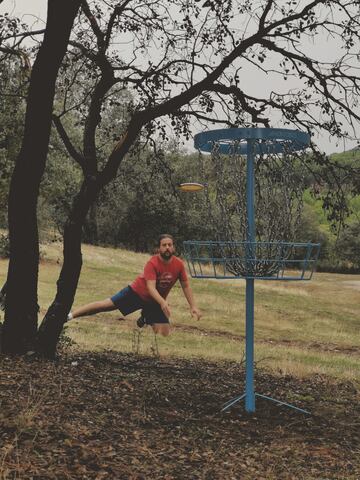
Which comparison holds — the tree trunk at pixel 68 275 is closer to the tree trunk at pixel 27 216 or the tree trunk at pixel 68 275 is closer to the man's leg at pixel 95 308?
the tree trunk at pixel 27 216

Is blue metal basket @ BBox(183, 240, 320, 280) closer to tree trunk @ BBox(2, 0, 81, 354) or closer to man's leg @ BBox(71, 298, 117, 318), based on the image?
tree trunk @ BBox(2, 0, 81, 354)

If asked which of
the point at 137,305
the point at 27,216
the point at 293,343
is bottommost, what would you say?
the point at 293,343

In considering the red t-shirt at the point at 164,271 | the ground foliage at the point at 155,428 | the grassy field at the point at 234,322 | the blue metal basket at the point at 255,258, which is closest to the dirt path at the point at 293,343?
the grassy field at the point at 234,322

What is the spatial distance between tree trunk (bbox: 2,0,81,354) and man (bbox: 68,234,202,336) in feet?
3.66

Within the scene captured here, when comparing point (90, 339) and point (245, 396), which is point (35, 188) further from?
point (90, 339)

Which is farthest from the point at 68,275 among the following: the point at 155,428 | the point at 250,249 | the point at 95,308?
the point at 250,249

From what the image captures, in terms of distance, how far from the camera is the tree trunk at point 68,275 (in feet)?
28.4

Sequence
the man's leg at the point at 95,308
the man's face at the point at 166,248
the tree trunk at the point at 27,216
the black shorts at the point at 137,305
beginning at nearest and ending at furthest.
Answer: the man's face at the point at 166,248 → the tree trunk at the point at 27,216 → the black shorts at the point at 137,305 → the man's leg at the point at 95,308

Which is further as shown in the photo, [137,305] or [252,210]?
[137,305]

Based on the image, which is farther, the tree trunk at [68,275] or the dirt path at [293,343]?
the dirt path at [293,343]

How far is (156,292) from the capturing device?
7.79 metres

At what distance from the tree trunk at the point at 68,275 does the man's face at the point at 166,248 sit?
1419 mm

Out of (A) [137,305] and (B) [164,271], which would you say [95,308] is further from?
(B) [164,271]

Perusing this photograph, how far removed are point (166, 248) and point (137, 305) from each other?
5.17 ft
